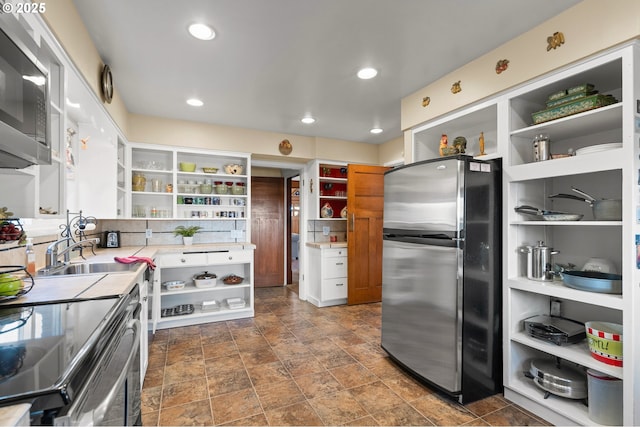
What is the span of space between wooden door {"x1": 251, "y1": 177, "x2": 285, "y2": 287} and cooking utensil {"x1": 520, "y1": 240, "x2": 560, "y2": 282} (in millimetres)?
4158

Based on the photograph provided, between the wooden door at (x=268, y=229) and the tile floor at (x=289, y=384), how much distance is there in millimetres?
2058

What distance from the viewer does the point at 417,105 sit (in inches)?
113

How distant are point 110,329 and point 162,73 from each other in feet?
7.30

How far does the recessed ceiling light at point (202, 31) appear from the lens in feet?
6.27

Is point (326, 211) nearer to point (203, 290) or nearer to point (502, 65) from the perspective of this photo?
point (203, 290)

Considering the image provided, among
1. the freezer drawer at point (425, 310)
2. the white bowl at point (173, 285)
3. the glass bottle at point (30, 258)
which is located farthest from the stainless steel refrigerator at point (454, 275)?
the white bowl at point (173, 285)

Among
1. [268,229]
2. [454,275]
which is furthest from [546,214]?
[268,229]

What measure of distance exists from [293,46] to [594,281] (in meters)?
2.36

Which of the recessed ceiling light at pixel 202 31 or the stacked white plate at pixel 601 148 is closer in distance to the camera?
the stacked white plate at pixel 601 148

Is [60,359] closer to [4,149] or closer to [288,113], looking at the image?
[4,149]

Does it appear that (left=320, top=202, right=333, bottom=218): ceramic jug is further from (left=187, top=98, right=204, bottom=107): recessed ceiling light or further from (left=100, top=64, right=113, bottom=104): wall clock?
(left=100, top=64, right=113, bottom=104): wall clock

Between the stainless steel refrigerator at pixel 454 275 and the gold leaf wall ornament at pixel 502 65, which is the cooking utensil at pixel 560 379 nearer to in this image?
the stainless steel refrigerator at pixel 454 275

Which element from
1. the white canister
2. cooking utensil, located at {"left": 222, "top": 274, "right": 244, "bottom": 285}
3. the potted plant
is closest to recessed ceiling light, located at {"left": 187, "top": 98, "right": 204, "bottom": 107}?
the potted plant

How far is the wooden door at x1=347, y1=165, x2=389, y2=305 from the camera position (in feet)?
13.7
